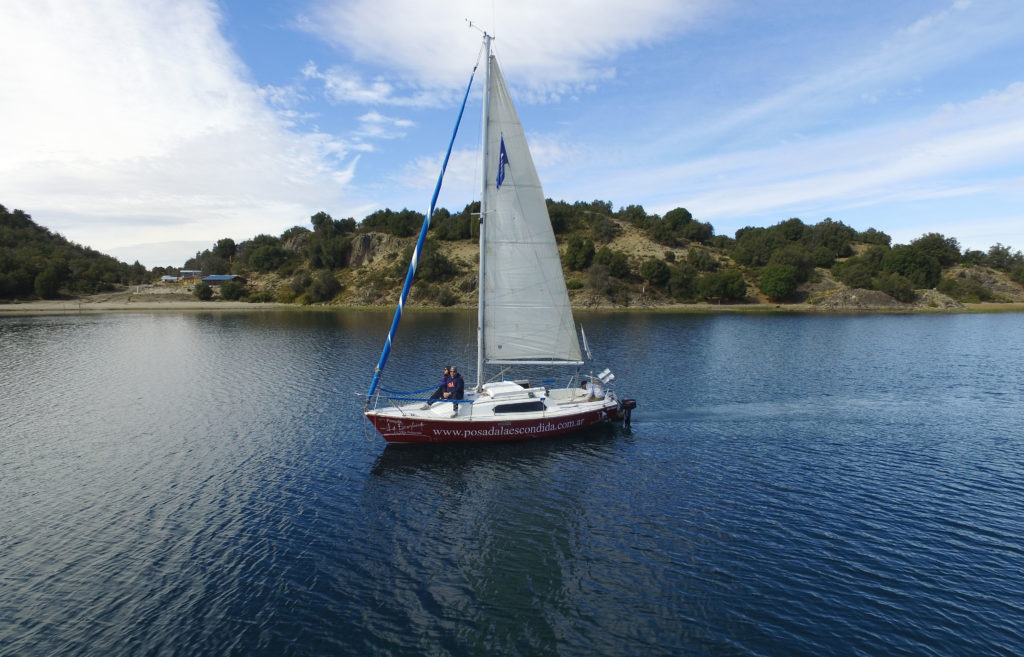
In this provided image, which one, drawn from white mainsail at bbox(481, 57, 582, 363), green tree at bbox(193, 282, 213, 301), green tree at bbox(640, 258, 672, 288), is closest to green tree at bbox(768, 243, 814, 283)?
green tree at bbox(640, 258, 672, 288)

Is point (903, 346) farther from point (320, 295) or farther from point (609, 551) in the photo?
point (320, 295)

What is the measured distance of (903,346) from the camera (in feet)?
239

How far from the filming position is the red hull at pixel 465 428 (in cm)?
3109

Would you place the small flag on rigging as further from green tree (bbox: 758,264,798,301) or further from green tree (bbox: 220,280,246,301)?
green tree (bbox: 220,280,246,301)

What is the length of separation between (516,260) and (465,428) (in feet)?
36.3

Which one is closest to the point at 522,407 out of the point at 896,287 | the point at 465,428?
the point at 465,428

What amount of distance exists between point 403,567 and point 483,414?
13.5 metres

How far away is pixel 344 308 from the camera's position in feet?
473

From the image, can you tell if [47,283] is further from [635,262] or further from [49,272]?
[635,262]

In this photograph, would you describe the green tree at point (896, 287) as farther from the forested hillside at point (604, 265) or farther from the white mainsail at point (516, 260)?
the white mainsail at point (516, 260)

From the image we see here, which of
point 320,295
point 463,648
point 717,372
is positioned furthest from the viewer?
point 320,295

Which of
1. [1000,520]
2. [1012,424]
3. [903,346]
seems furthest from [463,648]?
[903,346]

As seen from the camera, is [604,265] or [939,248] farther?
[939,248]

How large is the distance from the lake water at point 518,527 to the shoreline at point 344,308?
295 feet
